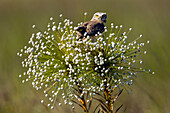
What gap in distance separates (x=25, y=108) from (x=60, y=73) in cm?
221

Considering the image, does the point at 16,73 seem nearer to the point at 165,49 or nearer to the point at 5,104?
the point at 5,104

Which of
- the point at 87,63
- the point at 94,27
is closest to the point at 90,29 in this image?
the point at 94,27

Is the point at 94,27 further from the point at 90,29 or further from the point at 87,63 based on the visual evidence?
the point at 87,63

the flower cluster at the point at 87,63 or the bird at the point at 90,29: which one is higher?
the bird at the point at 90,29

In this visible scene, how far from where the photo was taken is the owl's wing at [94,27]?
2836 millimetres

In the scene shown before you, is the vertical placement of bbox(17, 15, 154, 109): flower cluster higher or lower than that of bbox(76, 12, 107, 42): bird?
lower

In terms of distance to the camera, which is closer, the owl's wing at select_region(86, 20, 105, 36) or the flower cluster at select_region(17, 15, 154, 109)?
the flower cluster at select_region(17, 15, 154, 109)

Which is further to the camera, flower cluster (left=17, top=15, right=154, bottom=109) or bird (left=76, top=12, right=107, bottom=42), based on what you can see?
bird (left=76, top=12, right=107, bottom=42)

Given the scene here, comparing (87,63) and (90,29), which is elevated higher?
(90,29)

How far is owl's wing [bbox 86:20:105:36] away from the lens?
9.30ft

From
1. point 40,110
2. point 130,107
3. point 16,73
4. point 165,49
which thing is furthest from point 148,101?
point 16,73

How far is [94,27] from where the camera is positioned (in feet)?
9.36

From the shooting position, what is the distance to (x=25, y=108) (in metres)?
4.75

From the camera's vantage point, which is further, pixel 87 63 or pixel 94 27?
pixel 94 27
